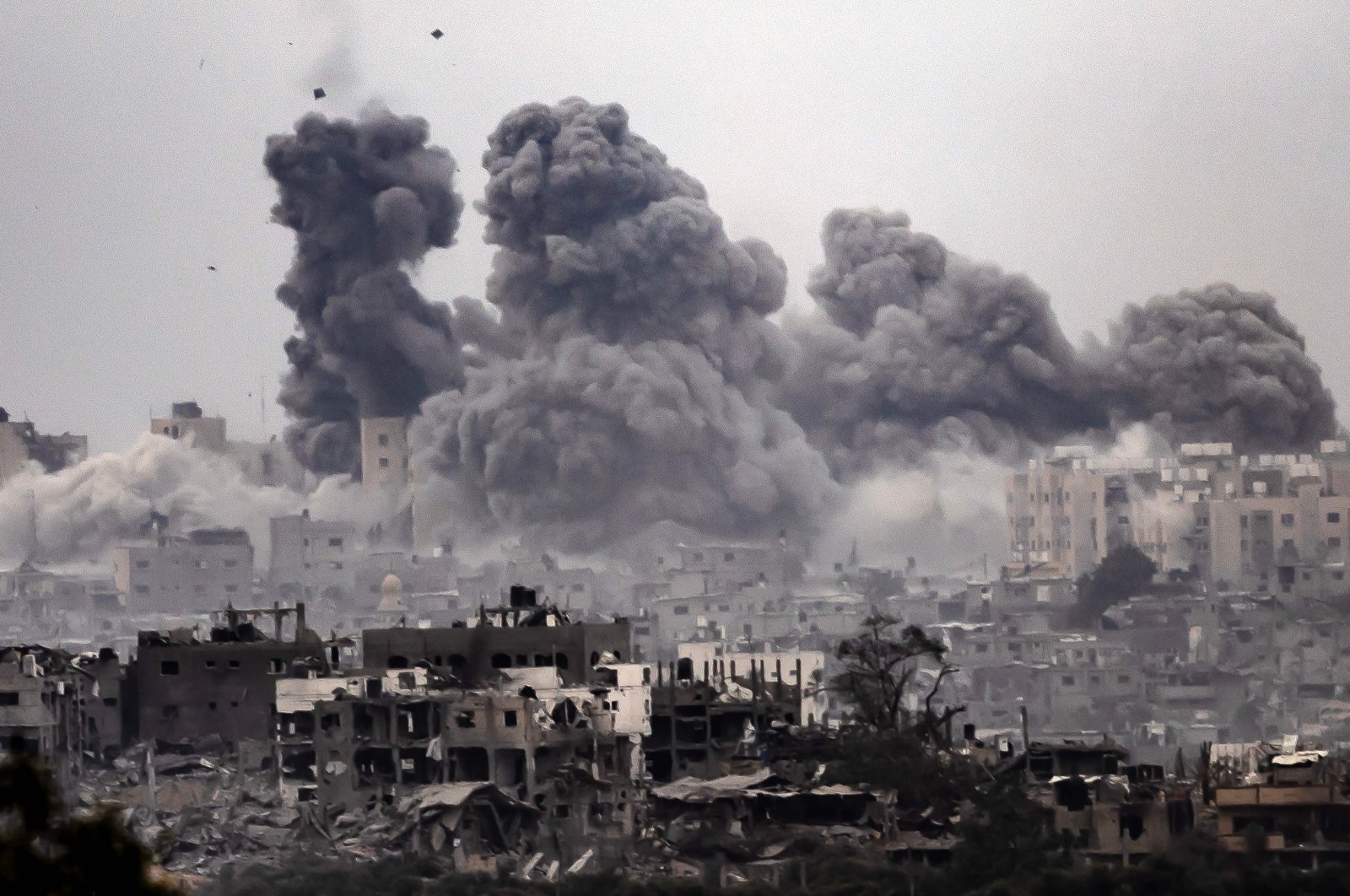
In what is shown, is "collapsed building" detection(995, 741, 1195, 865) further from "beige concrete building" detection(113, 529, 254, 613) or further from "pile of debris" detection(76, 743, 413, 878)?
"beige concrete building" detection(113, 529, 254, 613)

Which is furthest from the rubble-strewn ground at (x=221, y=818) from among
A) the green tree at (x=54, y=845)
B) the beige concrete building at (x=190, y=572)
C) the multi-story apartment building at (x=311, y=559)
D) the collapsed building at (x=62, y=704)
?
the beige concrete building at (x=190, y=572)

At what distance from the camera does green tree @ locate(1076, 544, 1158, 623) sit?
112 m

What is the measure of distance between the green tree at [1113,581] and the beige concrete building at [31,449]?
42201 millimetres

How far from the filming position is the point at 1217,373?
12262 centimetres

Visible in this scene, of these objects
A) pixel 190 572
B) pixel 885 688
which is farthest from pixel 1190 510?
pixel 885 688

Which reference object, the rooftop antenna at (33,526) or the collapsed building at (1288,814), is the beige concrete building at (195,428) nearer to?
the rooftop antenna at (33,526)

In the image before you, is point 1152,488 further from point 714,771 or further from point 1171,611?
point 714,771

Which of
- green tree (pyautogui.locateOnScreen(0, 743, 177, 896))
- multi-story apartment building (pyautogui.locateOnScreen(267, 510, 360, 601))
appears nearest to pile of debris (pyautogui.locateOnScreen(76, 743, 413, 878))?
green tree (pyautogui.locateOnScreen(0, 743, 177, 896))

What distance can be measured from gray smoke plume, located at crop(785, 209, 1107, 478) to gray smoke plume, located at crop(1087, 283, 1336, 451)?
1.96 metres

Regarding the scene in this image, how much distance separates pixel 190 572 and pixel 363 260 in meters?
12.2

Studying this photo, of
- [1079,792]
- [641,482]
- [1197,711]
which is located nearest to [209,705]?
[1079,792]

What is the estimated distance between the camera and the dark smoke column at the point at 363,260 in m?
122

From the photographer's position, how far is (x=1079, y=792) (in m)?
50.7

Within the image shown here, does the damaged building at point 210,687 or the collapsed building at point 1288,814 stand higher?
the damaged building at point 210,687
